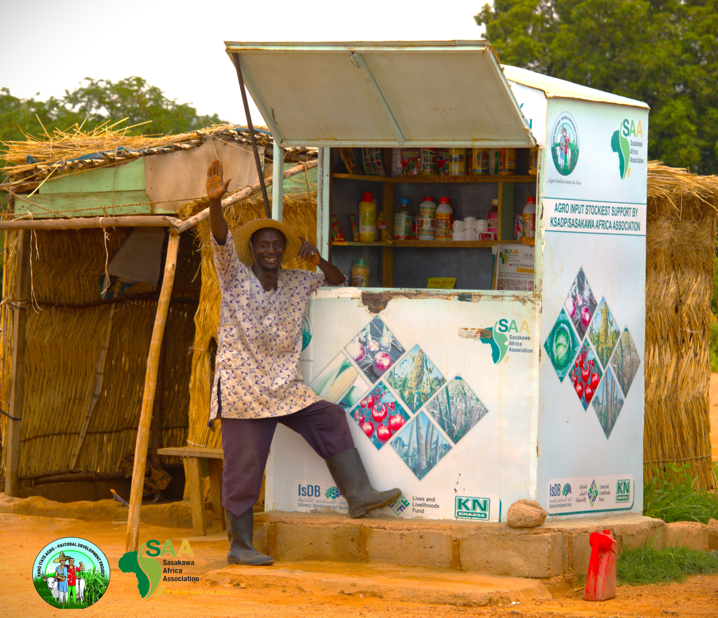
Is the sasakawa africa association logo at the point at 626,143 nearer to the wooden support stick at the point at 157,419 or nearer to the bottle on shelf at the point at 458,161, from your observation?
the bottle on shelf at the point at 458,161

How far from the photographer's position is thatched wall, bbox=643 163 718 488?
6844 mm

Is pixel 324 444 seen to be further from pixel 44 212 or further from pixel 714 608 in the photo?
pixel 44 212

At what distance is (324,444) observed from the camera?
5.34 meters

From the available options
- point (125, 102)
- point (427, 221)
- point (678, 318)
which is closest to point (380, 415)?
point (427, 221)

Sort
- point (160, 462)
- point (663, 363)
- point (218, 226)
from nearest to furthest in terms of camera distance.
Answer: point (218, 226) → point (663, 363) → point (160, 462)

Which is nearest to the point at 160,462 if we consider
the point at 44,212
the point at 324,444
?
the point at 44,212

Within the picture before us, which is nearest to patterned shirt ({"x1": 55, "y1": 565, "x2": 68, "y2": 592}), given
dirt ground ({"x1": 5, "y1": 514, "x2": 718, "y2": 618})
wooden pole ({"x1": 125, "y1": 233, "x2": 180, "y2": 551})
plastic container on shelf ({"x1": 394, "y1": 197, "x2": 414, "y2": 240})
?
dirt ground ({"x1": 5, "y1": 514, "x2": 718, "y2": 618})

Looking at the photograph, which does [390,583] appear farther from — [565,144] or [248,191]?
[248,191]

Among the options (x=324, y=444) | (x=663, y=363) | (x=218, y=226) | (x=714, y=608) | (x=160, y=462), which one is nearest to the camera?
(x=714, y=608)

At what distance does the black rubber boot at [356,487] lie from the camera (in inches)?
207

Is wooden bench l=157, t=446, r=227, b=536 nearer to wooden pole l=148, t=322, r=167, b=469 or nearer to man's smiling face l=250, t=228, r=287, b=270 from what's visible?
man's smiling face l=250, t=228, r=287, b=270

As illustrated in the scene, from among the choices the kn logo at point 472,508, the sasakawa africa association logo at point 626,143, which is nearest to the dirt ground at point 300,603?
the kn logo at point 472,508

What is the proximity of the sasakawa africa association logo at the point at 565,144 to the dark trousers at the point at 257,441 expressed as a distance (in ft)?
6.18

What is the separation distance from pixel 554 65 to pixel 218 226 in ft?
62.7
